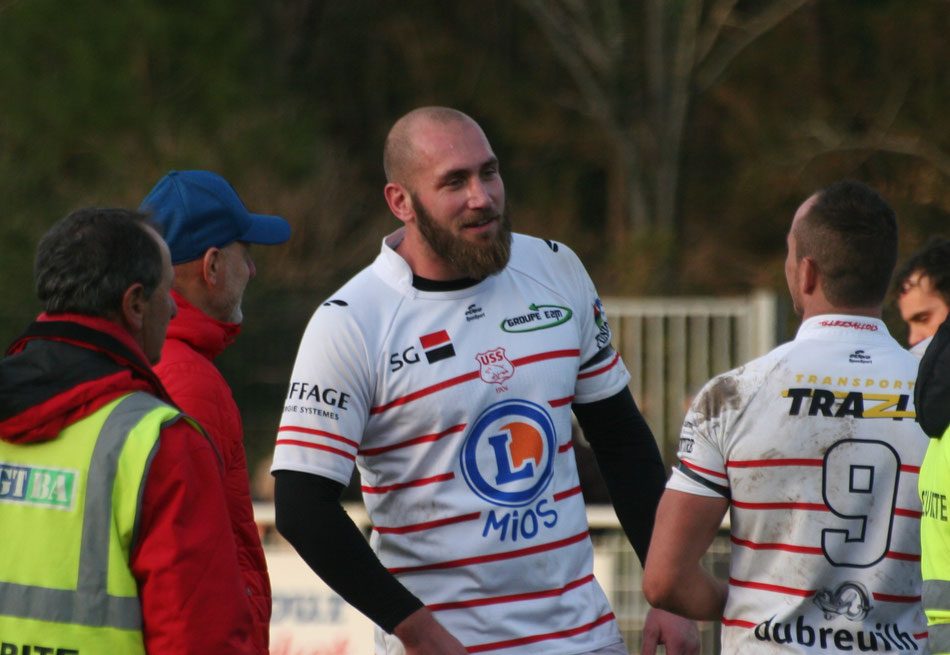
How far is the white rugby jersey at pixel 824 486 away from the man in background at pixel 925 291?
1600 millimetres

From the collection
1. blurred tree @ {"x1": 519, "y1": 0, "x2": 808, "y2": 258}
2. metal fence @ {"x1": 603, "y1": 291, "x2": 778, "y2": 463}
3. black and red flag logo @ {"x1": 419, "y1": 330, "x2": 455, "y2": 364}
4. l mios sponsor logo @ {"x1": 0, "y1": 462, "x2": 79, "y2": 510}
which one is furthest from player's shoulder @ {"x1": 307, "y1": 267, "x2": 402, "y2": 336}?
blurred tree @ {"x1": 519, "y1": 0, "x2": 808, "y2": 258}

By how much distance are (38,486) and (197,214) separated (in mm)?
1266

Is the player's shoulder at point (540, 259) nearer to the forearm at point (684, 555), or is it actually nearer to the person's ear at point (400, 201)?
the person's ear at point (400, 201)

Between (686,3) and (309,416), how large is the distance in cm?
1905

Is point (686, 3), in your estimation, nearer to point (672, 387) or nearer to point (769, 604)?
point (672, 387)

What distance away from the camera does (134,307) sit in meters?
2.77

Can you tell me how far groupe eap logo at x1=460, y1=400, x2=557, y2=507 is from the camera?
3391 mm

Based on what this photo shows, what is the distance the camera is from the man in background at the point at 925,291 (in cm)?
470

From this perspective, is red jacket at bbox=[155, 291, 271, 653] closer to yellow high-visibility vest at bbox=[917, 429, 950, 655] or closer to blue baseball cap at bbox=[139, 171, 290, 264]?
blue baseball cap at bbox=[139, 171, 290, 264]

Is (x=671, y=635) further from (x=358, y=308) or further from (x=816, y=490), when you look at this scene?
(x=358, y=308)

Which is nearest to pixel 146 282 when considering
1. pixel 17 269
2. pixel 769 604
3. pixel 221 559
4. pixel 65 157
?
pixel 221 559

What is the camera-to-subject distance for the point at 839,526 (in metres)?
3.11

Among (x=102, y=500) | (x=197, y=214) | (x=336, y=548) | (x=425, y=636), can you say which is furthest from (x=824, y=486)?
(x=197, y=214)

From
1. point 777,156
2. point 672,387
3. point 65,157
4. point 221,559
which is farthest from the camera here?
point 777,156
